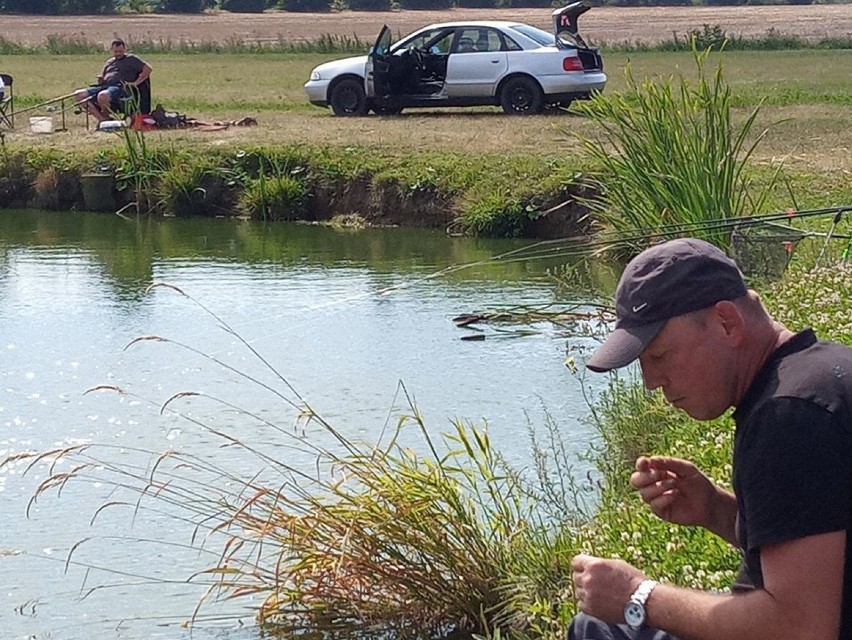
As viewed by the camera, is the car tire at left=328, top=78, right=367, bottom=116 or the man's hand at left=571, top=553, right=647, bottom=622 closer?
the man's hand at left=571, top=553, right=647, bottom=622

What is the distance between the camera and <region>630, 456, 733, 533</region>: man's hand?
3160 mm

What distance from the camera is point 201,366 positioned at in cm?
877

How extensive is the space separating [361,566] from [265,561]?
2.19 feet

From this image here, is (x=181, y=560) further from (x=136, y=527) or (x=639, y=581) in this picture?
(x=639, y=581)

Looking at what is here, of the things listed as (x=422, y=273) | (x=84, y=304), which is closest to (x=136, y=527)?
(x=84, y=304)

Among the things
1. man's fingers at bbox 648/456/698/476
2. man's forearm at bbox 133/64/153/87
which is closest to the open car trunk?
man's forearm at bbox 133/64/153/87

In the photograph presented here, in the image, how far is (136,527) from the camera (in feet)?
20.2

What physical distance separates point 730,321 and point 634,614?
54 cm

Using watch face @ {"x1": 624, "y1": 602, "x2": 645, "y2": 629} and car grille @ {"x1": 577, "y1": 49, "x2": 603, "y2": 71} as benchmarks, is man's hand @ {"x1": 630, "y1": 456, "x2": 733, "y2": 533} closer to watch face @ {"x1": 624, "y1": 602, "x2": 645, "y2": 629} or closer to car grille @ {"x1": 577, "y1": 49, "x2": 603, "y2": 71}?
watch face @ {"x1": 624, "y1": 602, "x2": 645, "y2": 629}

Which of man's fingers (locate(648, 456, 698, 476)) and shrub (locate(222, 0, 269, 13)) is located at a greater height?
shrub (locate(222, 0, 269, 13))

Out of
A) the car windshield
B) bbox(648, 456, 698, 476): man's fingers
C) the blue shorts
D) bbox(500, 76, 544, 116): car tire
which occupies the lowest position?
bbox(500, 76, 544, 116): car tire

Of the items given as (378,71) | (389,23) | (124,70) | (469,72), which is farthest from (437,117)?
(389,23)

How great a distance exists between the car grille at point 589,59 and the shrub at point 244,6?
56479 millimetres

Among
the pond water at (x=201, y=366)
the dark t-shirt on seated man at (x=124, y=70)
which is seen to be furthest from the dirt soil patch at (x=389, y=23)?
the pond water at (x=201, y=366)
